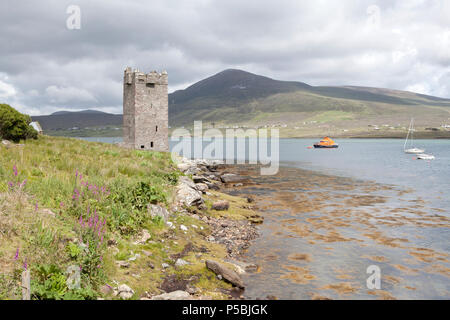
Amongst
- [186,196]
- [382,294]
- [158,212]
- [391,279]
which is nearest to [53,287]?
[158,212]

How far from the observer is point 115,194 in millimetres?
10555

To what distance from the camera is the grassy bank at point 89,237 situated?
6.03 m

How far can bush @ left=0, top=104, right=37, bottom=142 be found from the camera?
65.2ft

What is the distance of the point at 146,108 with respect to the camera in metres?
40.0

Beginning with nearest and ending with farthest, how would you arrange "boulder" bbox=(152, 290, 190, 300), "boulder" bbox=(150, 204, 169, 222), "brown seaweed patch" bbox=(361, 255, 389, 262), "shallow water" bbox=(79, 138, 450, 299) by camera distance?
1. "boulder" bbox=(152, 290, 190, 300)
2. "shallow water" bbox=(79, 138, 450, 299)
3. "boulder" bbox=(150, 204, 169, 222)
4. "brown seaweed patch" bbox=(361, 255, 389, 262)

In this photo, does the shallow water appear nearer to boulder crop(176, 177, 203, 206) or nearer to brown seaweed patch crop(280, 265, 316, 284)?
brown seaweed patch crop(280, 265, 316, 284)

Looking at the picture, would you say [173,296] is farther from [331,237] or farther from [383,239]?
[383,239]

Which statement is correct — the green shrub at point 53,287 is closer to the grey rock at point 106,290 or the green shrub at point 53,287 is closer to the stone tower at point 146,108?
A: the grey rock at point 106,290

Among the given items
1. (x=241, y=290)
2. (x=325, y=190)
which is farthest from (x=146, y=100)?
(x=241, y=290)

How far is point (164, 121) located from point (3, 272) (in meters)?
36.6

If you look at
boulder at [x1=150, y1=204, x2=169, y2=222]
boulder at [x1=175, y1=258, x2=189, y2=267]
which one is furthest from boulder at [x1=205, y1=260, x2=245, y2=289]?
boulder at [x1=150, y1=204, x2=169, y2=222]

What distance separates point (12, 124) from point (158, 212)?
15307mm

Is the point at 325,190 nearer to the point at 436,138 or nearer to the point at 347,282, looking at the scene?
the point at 347,282

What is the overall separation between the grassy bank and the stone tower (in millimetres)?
26793
